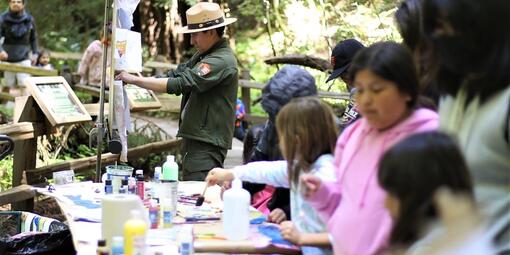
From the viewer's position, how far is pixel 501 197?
7.90 feet

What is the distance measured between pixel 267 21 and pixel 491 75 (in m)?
9.38

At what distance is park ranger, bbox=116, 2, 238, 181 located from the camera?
202 inches

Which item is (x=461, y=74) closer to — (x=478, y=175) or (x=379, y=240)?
(x=478, y=175)

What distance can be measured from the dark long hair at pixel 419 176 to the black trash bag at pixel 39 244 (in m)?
2.85

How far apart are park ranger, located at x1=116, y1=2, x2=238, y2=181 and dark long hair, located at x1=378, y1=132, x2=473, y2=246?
3.00 meters

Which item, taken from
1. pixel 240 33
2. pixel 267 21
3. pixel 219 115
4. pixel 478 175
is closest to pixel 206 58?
pixel 219 115

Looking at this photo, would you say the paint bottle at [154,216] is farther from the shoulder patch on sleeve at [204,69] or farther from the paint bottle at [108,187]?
the shoulder patch on sleeve at [204,69]

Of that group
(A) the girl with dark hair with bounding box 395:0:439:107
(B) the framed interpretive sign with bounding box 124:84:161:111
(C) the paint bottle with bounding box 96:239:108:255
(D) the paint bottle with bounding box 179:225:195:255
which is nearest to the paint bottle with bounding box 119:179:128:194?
(D) the paint bottle with bounding box 179:225:195:255

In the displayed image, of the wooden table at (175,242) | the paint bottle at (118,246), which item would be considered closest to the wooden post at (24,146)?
the wooden table at (175,242)

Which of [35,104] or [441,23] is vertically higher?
[441,23]

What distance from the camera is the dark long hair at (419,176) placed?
2.09m

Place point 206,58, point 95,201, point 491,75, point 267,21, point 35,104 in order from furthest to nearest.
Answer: point 267,21, point 35,104, point 206,58, point 95,201, point 491,75

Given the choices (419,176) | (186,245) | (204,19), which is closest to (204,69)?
(204,19)

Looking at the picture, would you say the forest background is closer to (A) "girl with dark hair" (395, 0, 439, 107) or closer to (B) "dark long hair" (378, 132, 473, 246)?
(A) "girl with dark hair" (395, 0, 439, 107)
